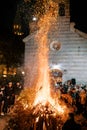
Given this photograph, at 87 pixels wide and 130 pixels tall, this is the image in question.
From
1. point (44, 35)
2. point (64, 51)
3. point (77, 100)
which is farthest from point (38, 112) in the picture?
point (44, 35)

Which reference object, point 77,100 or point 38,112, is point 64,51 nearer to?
point 77,100

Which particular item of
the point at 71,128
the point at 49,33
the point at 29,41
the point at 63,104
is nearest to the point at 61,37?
the point at 49,33

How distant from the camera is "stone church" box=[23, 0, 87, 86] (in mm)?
29578

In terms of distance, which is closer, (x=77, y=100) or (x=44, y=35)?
(x=77, y=100)

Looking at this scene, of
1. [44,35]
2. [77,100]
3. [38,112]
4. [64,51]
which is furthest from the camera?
[44,35]

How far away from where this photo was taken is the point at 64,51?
30172 millimetres

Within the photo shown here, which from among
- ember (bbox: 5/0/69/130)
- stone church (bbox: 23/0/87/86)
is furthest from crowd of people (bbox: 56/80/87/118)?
stone church (bbox: 23/0/87/86)

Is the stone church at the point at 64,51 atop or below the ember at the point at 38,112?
below

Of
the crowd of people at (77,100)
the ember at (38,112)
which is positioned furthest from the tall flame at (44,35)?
the ember at (38,112)

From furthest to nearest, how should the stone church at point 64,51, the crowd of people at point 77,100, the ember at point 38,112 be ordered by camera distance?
the stone church at point 64,51 → the crowd of people at point 77,100 → the ember at point 38,112

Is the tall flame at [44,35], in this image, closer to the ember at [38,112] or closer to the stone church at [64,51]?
the stone church at [64,51]

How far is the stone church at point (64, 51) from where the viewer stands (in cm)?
2958

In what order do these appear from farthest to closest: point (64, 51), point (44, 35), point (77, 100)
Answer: point (44, 35) < point (64, 51) < point (77, 100)

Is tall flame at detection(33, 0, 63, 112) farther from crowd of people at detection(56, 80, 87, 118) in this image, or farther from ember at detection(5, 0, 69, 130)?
ember at detection(5, 0, 69, 130)
